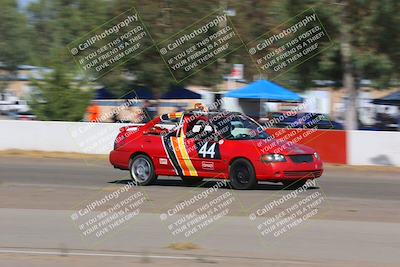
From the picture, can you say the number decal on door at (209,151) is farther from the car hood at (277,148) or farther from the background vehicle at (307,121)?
the background vehicle at (307,121)

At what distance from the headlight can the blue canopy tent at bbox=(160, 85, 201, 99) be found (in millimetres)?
20456

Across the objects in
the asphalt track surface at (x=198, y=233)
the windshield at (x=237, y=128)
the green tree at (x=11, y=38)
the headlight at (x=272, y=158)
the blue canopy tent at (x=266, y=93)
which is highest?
the green tree at (x=11, y=38)

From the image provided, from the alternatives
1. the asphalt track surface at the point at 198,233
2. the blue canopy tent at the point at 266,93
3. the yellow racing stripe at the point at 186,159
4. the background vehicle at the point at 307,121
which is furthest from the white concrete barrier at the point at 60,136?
the yellow racing stripe at the point at 186,159

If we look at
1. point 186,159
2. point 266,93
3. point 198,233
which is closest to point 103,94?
point 266,93

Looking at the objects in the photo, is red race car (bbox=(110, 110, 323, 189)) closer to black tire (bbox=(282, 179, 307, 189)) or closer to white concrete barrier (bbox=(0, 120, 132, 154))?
black tire (bbox=(282, 179, 307, 189))

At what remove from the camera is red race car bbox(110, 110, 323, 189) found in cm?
1342

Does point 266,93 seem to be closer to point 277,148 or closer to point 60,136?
point 60,136

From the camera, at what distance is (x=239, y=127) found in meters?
14.1

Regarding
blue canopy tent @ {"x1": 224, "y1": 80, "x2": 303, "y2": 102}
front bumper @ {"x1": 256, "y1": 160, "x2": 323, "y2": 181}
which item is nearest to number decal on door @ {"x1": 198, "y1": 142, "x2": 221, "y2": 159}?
front bumper @ {"x1": 256, "y1": 160, "x2": 323, "y2": 181}

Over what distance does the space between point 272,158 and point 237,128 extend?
1.14 meters

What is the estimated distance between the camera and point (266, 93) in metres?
29.3

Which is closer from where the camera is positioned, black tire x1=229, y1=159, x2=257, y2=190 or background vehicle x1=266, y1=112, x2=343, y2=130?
black tire x1=229, y1=159, x2=257, y2=190

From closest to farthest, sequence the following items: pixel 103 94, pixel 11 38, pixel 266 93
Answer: pixel 266 93, pixel 103 94, pixel 11 38

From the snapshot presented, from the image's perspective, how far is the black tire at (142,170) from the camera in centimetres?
1452
